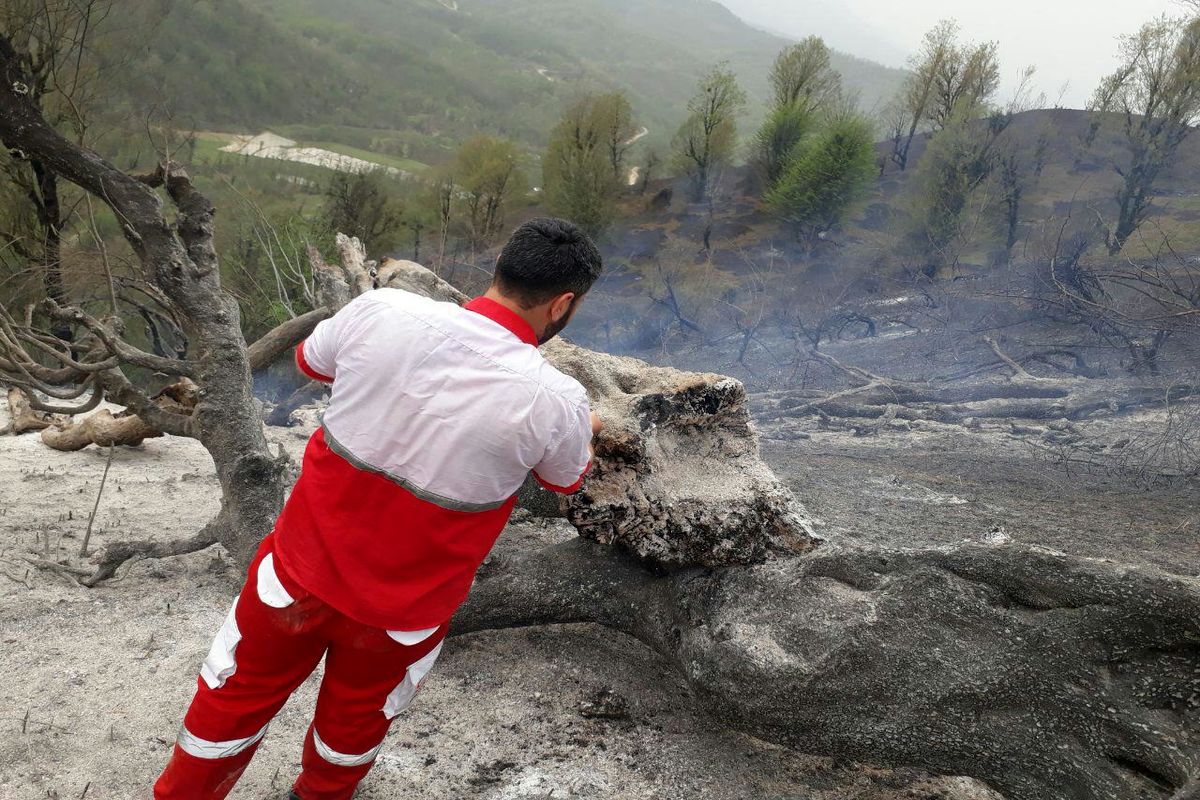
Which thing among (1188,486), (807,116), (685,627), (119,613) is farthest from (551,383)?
(807,116)

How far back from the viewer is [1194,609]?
1.63 metres

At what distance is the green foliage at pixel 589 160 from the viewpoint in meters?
21.4

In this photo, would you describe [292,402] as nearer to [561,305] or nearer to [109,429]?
[109,429]

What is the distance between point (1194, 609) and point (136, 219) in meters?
3.92

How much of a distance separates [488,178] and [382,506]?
21785 millimetres

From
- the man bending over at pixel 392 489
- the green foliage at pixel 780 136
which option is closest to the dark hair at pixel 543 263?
the man bending over at pixel 392 489

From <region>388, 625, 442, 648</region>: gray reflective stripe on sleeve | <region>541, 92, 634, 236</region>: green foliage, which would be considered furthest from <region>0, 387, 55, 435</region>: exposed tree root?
<region>541, 92, 634, 236</region>: green foliage

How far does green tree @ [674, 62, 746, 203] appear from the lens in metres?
23.2

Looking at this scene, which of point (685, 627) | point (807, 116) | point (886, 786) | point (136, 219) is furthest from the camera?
point (807, 116)

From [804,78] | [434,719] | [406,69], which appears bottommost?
[434,719]

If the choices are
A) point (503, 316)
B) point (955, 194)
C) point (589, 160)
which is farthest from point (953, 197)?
point (503, 316)

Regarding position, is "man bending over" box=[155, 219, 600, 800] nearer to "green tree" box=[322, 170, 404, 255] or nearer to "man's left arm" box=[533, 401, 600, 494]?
"man's left arm" box=[533, 401, 600, 494]

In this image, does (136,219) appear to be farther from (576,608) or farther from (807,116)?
(807,116)

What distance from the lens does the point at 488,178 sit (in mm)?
21781
